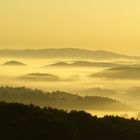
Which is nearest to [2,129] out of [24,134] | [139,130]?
[24,134]

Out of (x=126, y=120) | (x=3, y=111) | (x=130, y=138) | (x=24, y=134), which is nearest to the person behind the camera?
(x=24, y=134)

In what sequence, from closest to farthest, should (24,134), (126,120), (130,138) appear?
1. (24,134)
2. (130,138)
3. (126,120)

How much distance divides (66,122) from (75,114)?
738 cm

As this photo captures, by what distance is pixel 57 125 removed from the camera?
59.3 metres

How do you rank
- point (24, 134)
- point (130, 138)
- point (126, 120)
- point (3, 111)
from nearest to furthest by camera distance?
point (24, 134), point (3, 111), point (130, 138), point (126, 120)

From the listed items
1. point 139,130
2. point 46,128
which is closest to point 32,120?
point 46,128

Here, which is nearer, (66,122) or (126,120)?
(66,122)

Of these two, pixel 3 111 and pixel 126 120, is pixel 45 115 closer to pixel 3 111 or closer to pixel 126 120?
pixel 3 111

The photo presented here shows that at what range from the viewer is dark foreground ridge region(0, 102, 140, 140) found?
57531mm

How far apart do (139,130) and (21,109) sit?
11699 millimetres

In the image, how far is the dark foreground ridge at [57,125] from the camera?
57.5 meters

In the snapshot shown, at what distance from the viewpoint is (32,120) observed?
5981 cm

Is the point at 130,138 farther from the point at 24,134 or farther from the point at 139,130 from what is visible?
the point at 24,134

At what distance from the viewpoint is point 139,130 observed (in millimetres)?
69188
